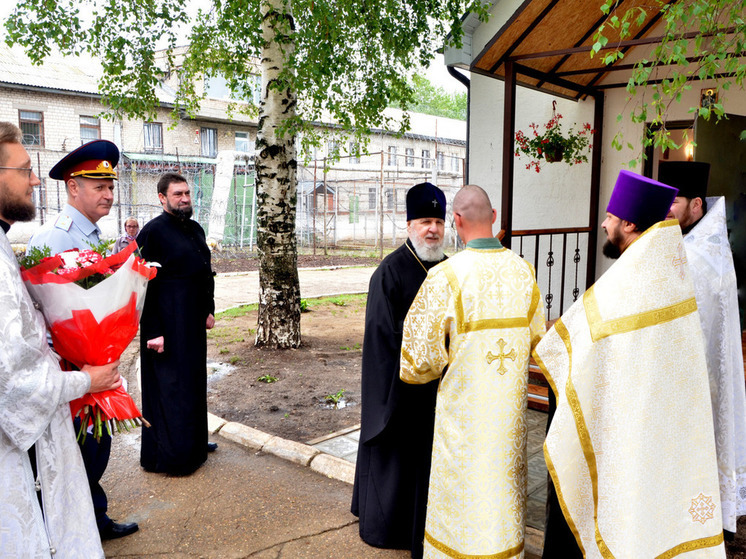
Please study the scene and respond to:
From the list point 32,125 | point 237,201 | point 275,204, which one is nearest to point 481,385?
point 275,204

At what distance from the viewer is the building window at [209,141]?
1100 inches

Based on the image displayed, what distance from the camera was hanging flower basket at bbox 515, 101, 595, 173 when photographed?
7051 millimetres

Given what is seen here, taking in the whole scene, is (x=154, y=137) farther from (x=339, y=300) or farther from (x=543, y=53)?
(x=543, y=53)

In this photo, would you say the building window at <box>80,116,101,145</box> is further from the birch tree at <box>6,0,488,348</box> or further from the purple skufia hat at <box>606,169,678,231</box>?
the purple skufia hat at <box>606,169,678,231</box>

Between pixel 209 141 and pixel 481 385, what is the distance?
27.6 m

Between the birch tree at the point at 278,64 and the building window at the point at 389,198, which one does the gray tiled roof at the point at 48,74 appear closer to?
the building window at the point at 389,198

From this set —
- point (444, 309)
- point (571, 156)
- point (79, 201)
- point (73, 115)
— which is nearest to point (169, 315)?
point (79, 201)

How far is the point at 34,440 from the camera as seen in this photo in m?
2.24

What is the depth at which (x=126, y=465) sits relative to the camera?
4.77 meters

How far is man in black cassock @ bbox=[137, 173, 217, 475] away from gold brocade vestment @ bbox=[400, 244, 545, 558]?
2.36 metres

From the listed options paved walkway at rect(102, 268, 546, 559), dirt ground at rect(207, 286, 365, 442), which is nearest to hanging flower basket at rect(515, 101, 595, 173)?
paved walkway at rect(102, 268, 546, 559)

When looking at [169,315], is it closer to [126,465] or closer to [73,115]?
[126,465]

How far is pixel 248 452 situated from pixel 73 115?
2299 centimetres

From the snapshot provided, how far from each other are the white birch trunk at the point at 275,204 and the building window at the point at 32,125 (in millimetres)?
18786
